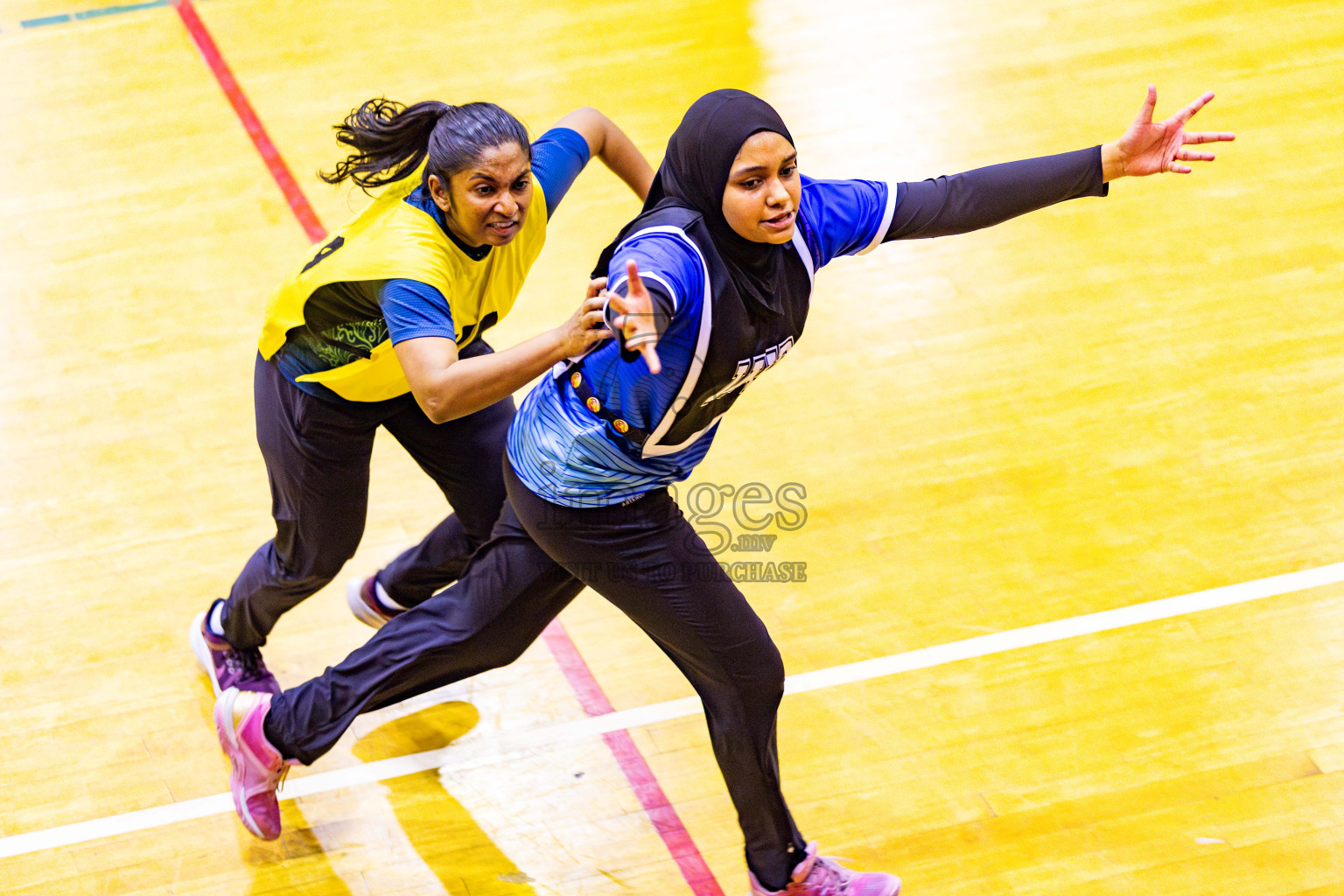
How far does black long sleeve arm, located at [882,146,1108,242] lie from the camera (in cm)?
303

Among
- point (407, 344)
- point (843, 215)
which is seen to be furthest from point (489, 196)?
point (843, 215)

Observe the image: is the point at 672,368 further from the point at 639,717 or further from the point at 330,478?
the point at 639,717

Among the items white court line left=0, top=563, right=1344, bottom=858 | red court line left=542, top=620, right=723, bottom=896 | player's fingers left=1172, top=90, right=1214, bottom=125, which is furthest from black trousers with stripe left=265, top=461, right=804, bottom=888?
player's fingers left=1172, top=90, right=1214, bottom=125

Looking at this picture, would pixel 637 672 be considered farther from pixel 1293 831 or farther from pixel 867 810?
pixel 1293 831

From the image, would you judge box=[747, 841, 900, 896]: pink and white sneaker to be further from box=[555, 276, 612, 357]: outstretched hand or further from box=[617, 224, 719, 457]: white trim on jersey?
box=[555, 276, 612, 357]: outstretched hand

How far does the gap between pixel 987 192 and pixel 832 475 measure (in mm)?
Result: 1615

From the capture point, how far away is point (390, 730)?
3.82 m

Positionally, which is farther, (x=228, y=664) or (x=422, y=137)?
(x=228, y=664)

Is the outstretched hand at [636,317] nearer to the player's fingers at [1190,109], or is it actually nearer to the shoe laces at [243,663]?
the player's fingers at [1190,109]

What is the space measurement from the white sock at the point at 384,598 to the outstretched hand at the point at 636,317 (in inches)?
67.9

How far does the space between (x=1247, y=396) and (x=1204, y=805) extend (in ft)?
5.79

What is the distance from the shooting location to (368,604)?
3947mm

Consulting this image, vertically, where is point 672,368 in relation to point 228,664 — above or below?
above

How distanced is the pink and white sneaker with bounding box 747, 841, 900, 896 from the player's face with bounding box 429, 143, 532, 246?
1.64m
